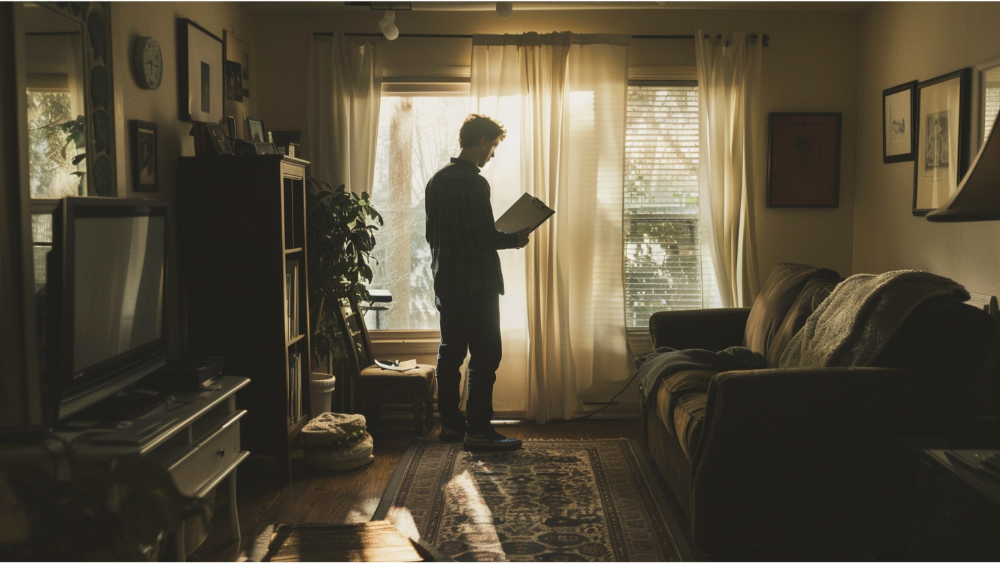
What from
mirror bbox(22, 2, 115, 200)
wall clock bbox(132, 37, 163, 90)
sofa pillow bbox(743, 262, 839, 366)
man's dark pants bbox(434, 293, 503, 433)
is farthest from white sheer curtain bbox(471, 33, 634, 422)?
mirror bbox(22, 2, 115, 200)

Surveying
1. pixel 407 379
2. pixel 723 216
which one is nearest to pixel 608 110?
pixel 723 216

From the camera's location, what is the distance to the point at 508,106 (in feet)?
13.8

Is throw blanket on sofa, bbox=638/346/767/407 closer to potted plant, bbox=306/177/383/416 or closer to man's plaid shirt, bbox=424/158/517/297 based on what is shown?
man's plaid shirt, bbox=424/158/517/297

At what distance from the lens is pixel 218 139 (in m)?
3.17

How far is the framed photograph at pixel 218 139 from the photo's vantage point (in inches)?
123

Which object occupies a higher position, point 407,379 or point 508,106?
point 508,106

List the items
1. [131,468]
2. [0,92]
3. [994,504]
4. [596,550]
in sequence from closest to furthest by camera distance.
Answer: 1. [131,468]
2. [994,504]
3. [0,92]
4. [596,550]

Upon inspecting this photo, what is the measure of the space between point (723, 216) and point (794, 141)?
626 mm

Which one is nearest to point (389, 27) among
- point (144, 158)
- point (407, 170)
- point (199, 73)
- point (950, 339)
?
point (407, 170)

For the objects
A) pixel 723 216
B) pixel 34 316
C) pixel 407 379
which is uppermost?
pixel 723 216

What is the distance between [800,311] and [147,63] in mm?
2886

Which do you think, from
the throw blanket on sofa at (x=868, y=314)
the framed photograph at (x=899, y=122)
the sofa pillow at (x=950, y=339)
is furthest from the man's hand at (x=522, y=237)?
the framed photograph at (x=899, y=122)

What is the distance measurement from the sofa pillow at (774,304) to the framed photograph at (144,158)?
107 inches

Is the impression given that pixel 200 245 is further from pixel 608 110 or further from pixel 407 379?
pixel 608 110
